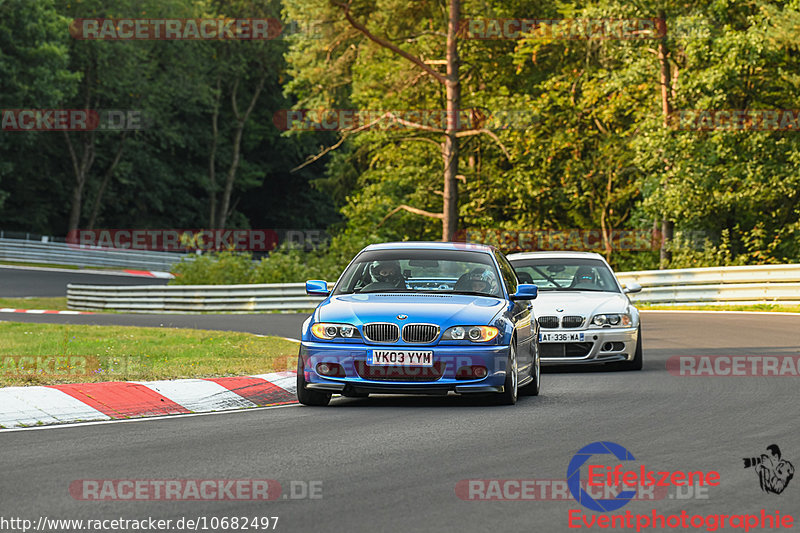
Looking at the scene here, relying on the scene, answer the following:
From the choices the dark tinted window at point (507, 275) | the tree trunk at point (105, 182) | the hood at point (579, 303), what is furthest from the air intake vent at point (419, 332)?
the tree trunk at point (105, 182)

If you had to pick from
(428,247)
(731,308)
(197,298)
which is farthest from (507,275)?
(197,298)

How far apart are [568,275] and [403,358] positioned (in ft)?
21.0

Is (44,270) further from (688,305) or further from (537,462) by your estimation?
(537,462)

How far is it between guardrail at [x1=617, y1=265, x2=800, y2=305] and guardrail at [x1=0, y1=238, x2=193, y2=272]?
31552mm

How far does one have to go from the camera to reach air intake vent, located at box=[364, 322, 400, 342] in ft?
36.4

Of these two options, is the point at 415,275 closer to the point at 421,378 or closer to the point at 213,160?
the point at 421,378

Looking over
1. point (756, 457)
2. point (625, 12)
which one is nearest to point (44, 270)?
point (625, 12)

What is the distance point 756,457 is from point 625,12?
29.3 metres

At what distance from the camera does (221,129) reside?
7788cm

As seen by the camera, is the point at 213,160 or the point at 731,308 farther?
the point at 213,160

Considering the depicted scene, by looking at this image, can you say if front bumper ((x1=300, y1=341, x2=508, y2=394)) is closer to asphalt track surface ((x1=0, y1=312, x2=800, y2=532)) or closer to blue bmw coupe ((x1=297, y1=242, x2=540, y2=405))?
blue bmw coupe ((x1=297, y1=242, x2=540, y2=405))

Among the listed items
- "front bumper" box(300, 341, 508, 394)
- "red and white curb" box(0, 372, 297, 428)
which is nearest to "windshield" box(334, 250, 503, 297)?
"front bumper" box(300, 341, 508, 394)

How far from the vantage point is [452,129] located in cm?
3678

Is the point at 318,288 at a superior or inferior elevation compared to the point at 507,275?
inferior
